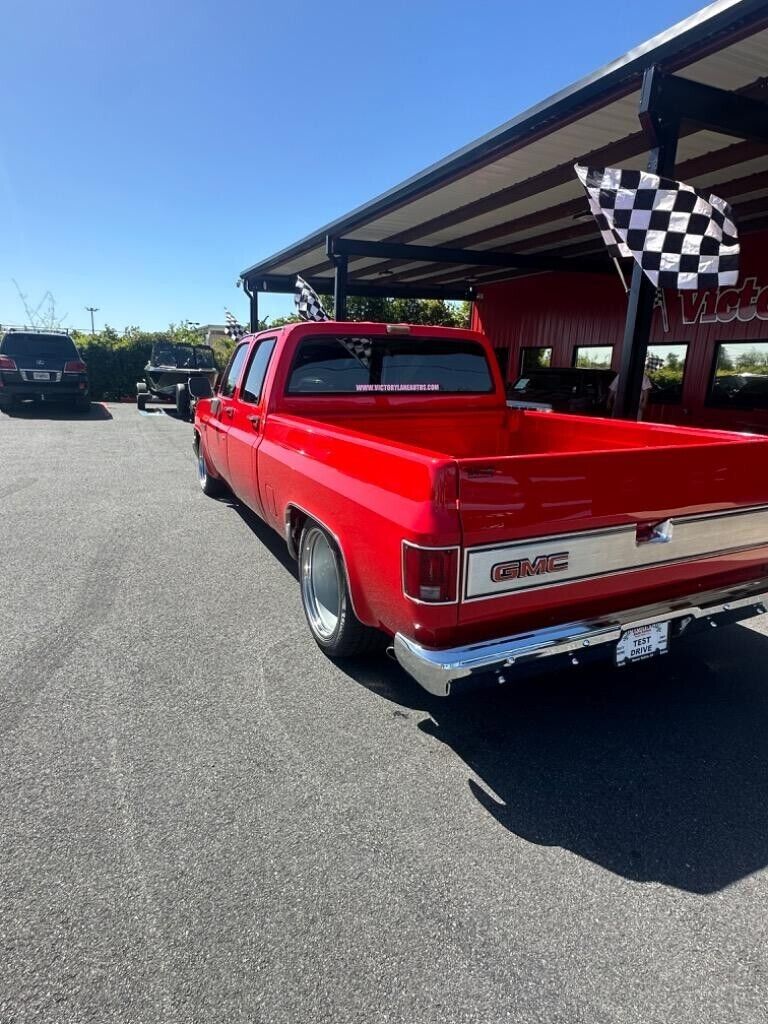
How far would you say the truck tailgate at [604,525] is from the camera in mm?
2209

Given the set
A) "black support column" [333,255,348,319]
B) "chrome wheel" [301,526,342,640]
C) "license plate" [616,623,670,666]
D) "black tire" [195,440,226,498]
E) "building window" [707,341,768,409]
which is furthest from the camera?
"black support column" [333,255,348,319]

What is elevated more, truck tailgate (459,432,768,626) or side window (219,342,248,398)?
side window (219,342,248,398)

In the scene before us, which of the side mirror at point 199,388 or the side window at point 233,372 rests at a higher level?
the side window at point 233,372

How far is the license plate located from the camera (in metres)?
2.54

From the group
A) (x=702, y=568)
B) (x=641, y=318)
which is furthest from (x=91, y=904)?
(x=641, y=318)

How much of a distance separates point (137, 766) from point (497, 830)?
146cm

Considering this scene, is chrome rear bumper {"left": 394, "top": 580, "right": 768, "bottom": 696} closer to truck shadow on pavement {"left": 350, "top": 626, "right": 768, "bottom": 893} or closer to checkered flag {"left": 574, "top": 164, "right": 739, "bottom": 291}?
truck shadow on pavement {"left": 350, "top": 626, "right": 768, "bottom": 893}

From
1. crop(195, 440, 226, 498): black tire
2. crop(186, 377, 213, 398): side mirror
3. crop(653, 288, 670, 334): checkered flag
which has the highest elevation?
crop(653, 288, 670, 334): checkered flag

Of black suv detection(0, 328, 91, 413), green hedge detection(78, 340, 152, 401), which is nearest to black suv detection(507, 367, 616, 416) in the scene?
black suv detection(0, 328, 91, 413)

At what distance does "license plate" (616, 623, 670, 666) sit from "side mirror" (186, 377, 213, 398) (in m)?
4.85

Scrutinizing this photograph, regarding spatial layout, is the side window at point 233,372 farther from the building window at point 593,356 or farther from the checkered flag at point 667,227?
the building window at point 593,356

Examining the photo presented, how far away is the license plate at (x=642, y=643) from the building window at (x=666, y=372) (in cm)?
955

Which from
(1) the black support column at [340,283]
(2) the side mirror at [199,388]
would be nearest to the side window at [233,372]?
(2) the side mirror at [199,388]

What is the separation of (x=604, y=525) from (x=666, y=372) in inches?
405
